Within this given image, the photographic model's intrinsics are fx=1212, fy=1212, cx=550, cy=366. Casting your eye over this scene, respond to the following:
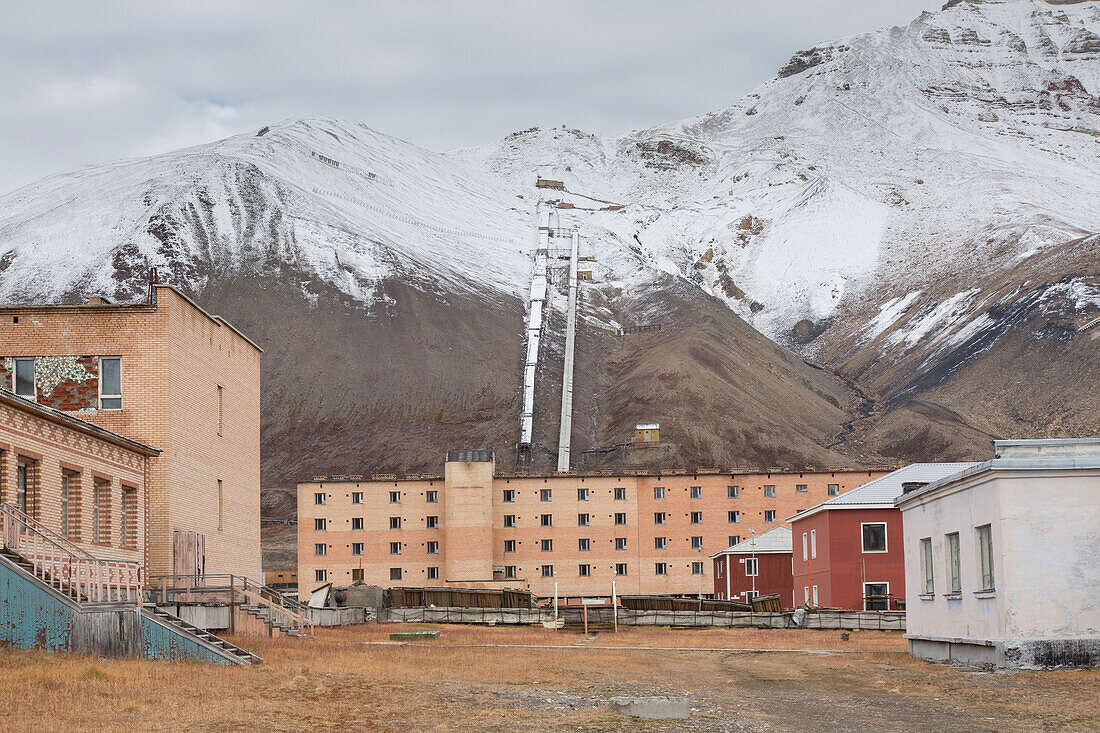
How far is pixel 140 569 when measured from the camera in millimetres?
33844

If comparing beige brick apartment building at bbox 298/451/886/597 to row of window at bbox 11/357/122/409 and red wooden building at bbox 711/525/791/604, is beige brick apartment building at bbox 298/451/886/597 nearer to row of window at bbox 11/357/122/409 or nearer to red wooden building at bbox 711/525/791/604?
red wooden building at bbox 711/525/791/604

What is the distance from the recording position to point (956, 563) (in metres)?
27.9

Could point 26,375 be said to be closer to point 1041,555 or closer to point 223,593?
point 223,593

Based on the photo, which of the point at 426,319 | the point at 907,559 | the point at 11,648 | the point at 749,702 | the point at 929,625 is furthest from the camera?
the point at 426,319

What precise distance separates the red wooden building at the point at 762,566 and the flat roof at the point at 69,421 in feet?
139

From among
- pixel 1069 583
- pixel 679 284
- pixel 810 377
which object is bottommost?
pixel 1069 583

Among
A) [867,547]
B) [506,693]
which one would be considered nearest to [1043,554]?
[506,693]

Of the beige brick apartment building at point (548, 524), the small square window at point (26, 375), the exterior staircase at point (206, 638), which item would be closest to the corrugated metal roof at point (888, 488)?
the small square window at point (26, 375)

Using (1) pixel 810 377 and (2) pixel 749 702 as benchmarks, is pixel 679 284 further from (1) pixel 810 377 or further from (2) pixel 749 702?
(2) pixel 749 702

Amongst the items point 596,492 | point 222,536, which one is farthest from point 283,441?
point 222,536

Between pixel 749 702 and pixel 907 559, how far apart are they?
45.0 feet

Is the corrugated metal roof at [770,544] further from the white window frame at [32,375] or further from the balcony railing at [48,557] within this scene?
the balcony railing at [48,557]

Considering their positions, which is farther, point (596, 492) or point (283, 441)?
point (283, 441)

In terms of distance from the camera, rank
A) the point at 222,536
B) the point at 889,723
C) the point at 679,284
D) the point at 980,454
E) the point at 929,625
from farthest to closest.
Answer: the point at 679,284, the point at 980,454, the point at 222,536, the point at 929,625, the point at 889,723
